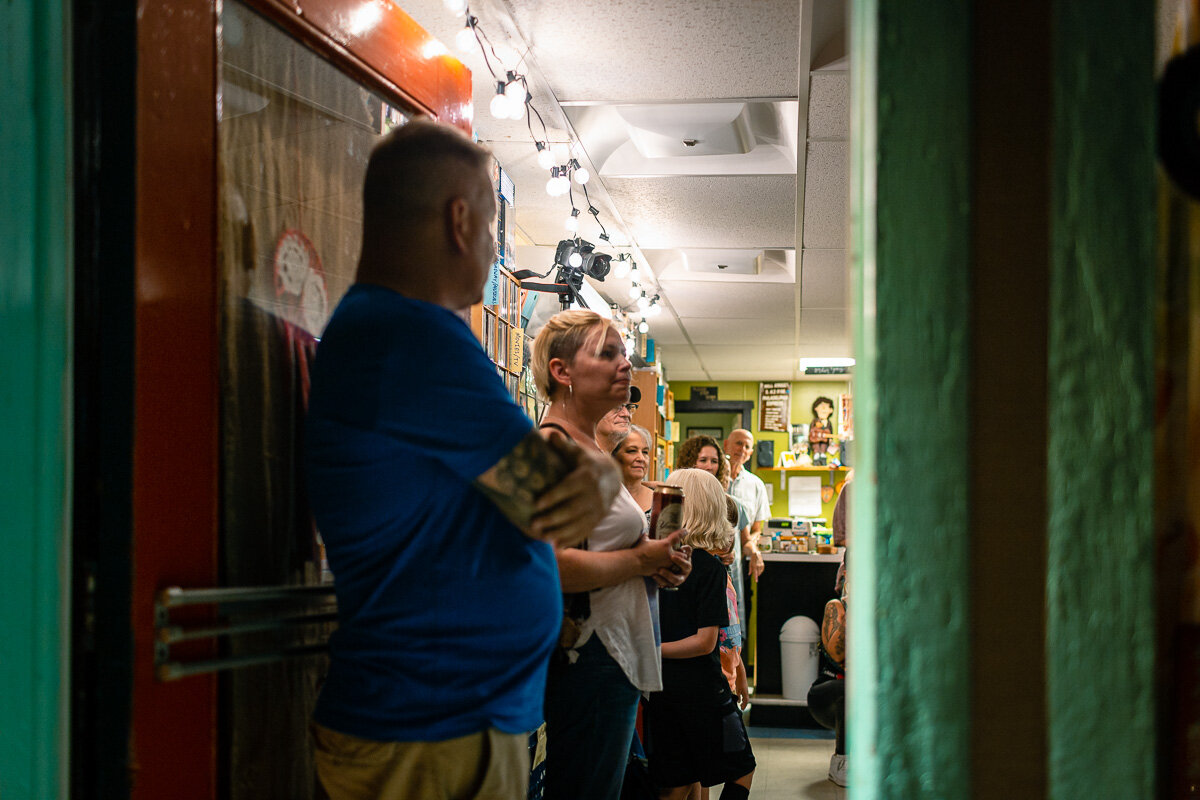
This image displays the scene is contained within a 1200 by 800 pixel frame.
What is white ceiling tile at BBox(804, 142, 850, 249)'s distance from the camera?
13.4 ft

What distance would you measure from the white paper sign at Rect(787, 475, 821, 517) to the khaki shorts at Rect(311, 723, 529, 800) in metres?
11.6

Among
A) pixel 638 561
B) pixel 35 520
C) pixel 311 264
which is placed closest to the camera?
pixel 35 520

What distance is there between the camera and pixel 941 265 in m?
0.63

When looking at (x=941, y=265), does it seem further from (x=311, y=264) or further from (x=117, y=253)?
(x=311, y=264)

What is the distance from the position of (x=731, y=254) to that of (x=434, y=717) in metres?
5.30

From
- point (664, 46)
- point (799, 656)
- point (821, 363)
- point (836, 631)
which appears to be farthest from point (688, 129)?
point (821, 363)

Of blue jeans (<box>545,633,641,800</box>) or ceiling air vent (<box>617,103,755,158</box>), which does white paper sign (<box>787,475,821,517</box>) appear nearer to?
ceiling air vent (<box>617,103,755,158</box>)

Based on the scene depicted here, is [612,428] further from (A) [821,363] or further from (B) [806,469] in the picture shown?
(B) [806,469]

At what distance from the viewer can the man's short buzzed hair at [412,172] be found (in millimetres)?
1209

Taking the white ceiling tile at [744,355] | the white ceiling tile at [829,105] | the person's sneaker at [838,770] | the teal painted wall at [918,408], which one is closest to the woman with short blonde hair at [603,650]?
the teal painted wall at [918,408]

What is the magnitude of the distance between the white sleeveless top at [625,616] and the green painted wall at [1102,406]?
1.15m

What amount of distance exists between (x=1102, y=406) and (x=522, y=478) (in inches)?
24.7

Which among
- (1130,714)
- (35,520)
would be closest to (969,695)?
(1130,714)

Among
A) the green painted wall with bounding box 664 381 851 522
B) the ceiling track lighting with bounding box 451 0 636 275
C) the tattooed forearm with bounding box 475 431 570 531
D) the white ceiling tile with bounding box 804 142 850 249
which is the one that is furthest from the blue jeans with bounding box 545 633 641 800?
the green painted wall with bounding box 664 381 851 522
